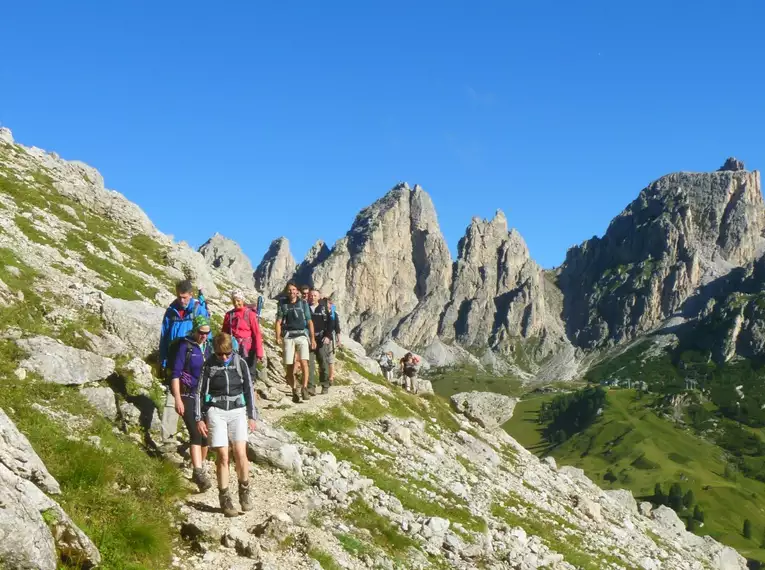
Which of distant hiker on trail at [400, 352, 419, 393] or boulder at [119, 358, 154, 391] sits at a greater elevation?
distant hiker on trail at [400, 352, 419, 393]

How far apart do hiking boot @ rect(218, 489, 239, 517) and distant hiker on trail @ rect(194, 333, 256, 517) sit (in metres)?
0.17

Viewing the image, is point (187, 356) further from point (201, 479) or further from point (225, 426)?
point (201, 479)

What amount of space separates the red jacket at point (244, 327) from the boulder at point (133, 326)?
3056 millimetres

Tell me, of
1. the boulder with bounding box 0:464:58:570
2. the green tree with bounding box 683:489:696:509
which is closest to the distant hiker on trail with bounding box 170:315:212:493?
the boulder with bounding box 0:464:58:570

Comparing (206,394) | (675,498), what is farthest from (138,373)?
(675,498)

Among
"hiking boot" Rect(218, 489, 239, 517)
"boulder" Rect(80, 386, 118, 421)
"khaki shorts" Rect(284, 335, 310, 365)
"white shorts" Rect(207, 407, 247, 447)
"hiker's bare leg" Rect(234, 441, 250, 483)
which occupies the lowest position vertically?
"hiking boot" Rect(218, 489, 239, 517)

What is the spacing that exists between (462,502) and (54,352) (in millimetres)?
14455

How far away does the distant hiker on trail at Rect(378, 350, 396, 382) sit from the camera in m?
44.2

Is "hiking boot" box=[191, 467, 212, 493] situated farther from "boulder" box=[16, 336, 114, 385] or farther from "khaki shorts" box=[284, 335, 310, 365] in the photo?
"khaki shorts" box=[284, 335, 310, 365]

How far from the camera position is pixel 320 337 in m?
26.4

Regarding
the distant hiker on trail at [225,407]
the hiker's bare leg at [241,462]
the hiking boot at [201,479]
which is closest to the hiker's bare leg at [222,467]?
the distant hiker on trail at [225,407]

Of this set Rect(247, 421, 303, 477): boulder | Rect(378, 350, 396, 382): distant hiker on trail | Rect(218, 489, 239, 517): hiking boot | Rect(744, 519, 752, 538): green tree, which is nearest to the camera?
Rect(218, 489, 239, 517): hiking boot

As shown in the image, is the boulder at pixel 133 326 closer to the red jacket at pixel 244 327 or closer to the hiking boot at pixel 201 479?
the red jacket at pixel 244 327

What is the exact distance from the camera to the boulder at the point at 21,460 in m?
9.62
